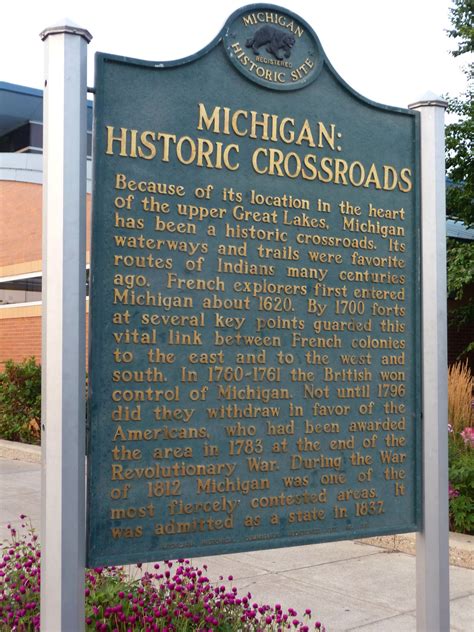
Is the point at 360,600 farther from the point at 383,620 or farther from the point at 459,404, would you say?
the point at 459,404

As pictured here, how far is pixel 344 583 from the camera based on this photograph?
6.02m

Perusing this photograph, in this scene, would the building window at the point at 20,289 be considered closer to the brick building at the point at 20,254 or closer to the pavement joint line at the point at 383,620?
the brick building at the point at 20,254

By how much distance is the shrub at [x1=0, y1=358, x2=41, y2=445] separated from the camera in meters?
15.6

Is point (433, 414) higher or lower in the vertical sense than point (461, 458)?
higher

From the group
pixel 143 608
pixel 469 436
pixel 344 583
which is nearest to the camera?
pixel 143 608

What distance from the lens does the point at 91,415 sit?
10.3ft

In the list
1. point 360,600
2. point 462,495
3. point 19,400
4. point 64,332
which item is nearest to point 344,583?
point 360,600

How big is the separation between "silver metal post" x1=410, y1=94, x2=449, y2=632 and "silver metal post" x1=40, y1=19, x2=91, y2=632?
5.80ft

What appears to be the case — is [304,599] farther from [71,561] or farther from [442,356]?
[71,561]

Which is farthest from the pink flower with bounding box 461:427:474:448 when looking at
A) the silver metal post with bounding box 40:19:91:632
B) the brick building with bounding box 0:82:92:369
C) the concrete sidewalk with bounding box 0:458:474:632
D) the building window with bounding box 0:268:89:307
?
the building window with bounding box 0:268:89:307

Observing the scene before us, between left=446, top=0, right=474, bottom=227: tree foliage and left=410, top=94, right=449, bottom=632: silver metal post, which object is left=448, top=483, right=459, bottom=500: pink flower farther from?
left=446, top=0, right=474, bottom=227: tree foliage

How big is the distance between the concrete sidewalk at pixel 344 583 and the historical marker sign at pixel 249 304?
5.62 feet

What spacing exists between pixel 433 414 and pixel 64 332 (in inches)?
75.9

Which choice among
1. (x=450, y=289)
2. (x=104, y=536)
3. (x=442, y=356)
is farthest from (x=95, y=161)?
(x=450, y=289)
